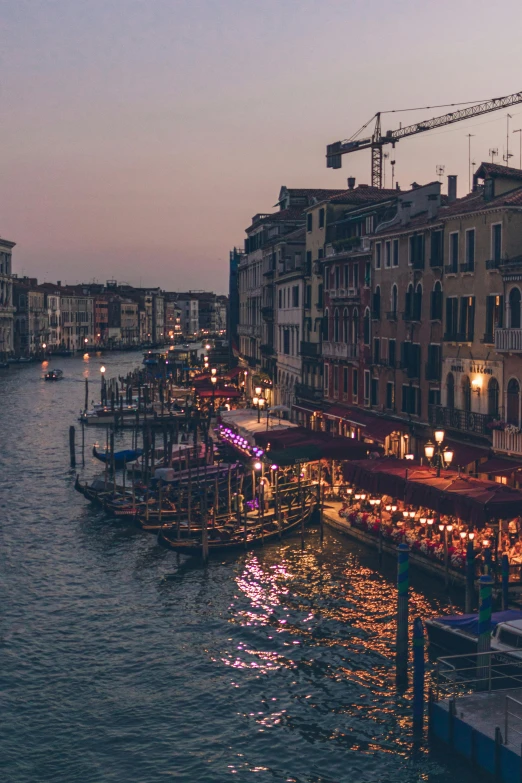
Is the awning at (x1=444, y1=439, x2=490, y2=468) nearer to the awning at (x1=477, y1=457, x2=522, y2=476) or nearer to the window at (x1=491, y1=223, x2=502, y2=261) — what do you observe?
the awning at (x1=477, y1=457, x2=522, y2=476)

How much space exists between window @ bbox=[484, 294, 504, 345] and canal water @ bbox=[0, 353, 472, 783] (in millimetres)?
7551

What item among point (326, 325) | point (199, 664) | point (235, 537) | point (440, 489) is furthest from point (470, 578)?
point (326, 325)

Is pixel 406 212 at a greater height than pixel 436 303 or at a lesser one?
greater

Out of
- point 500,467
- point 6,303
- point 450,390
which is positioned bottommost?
point 500,467

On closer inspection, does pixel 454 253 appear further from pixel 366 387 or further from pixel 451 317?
pixel 366 387

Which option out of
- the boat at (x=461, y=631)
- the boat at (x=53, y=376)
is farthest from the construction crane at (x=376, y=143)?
the boat at (x=461, y=631)

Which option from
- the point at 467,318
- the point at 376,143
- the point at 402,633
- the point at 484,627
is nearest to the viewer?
the point at 484,627

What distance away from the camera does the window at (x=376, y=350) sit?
41.4m

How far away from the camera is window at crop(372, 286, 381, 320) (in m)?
41.4

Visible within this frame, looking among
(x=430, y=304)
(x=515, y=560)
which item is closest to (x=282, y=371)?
(x=430, y=304)

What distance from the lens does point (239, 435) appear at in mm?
45812

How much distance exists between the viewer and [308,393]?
50.7 meters

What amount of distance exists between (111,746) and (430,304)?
2151 cm

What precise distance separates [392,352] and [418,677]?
23.1m
